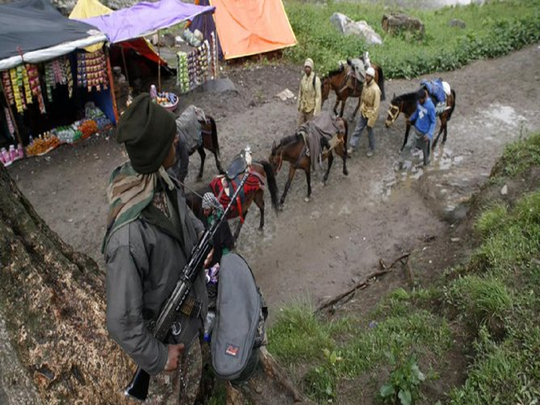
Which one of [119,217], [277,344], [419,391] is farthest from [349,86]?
[119,217]

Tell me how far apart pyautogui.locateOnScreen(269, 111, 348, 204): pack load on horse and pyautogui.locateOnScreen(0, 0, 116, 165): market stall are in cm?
411

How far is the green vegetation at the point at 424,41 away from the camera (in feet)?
40.8

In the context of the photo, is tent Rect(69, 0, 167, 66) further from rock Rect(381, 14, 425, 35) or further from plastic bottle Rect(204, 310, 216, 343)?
plastic bottle Rect(204, 310, 216, 343)

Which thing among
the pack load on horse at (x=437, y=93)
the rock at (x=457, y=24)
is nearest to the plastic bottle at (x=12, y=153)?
the pack load on horse at (x=437, y=93)

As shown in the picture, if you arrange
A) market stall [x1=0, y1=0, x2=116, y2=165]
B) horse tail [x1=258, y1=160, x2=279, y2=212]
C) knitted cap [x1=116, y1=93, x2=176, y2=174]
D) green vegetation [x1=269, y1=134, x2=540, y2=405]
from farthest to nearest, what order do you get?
market stall [x1=0, y1=0, x2=116, y2=165]
horse tail [x1=258, y1=160, x2=279, y2=212]
green vegetation [x1=269, y1=134, x2=540, y2=405]
knitted cap [x1=116, y1=93, x2=176, y2=174]

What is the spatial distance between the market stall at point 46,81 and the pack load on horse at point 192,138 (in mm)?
2519

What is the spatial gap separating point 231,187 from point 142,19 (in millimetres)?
5467

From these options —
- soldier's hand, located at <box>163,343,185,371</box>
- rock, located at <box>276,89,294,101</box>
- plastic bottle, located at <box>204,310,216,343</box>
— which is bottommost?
rock, located at <box>276,89,294,101</box>

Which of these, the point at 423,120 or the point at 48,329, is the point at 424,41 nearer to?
the point at 423,120

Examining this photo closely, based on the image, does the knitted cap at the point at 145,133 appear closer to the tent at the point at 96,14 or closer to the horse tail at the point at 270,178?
the horse tail at the point at 270,178

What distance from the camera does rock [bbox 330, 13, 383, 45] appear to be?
14.1 meters

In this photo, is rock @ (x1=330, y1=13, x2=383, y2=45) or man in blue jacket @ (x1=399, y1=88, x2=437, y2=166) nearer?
man in blue jacket @ (x1=399, y1=88, x2=437, y2=166)

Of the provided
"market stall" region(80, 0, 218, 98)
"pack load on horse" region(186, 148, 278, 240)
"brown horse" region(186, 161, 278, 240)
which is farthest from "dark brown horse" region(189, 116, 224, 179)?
"market stall" region(80, 0, 218, 98)

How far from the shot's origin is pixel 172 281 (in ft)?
8.85
